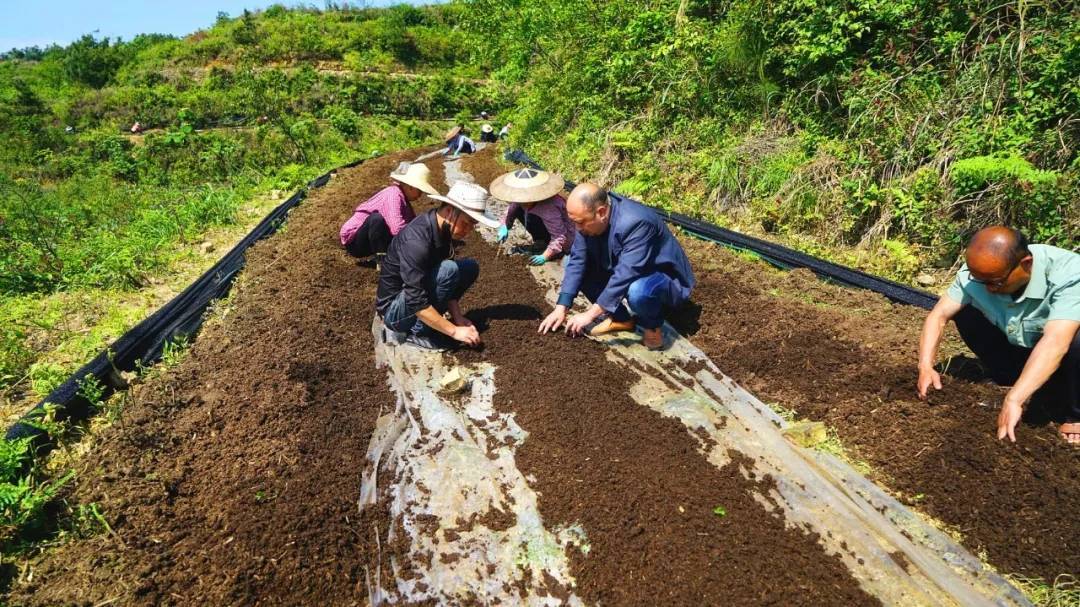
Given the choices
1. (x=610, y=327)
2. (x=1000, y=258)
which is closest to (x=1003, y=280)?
(x=1000, y=258)

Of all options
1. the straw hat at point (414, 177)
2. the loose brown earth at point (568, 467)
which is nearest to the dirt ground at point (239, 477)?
the loose brown earth at point (568, 467)

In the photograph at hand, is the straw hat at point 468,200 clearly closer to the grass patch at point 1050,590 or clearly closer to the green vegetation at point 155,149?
the green vegetation at point 155,149

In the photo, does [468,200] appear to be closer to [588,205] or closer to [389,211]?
[588,205]

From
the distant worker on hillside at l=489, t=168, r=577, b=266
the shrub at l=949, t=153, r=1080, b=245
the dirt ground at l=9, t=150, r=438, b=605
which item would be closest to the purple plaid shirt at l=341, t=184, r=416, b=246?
the distant worker on hillside at l=489, t=168, r=577, b=266

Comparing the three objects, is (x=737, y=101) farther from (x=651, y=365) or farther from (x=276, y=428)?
(x=276, y=428)

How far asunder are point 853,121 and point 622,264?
343cm

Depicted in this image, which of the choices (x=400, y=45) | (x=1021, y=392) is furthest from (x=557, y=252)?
(x=400, y=45)

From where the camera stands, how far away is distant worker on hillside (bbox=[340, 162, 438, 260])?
175 inches

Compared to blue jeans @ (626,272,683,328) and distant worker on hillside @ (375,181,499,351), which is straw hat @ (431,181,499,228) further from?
blue jeans @ (626,272,683,328)

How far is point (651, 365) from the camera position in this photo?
11.0ft

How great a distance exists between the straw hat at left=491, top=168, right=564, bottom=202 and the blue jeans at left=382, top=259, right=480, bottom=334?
106cm

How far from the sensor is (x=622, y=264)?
3.33 metres

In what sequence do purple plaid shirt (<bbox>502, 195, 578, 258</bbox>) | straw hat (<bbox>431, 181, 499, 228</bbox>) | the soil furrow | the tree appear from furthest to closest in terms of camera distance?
the tree, purple plaid shirt (<bbox>502, 195, 578, 258</bbox>), straw hat (<bbox>431, 181, 499, 228</bbox>), the soil furrow

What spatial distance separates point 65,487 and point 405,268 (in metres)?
1.83
